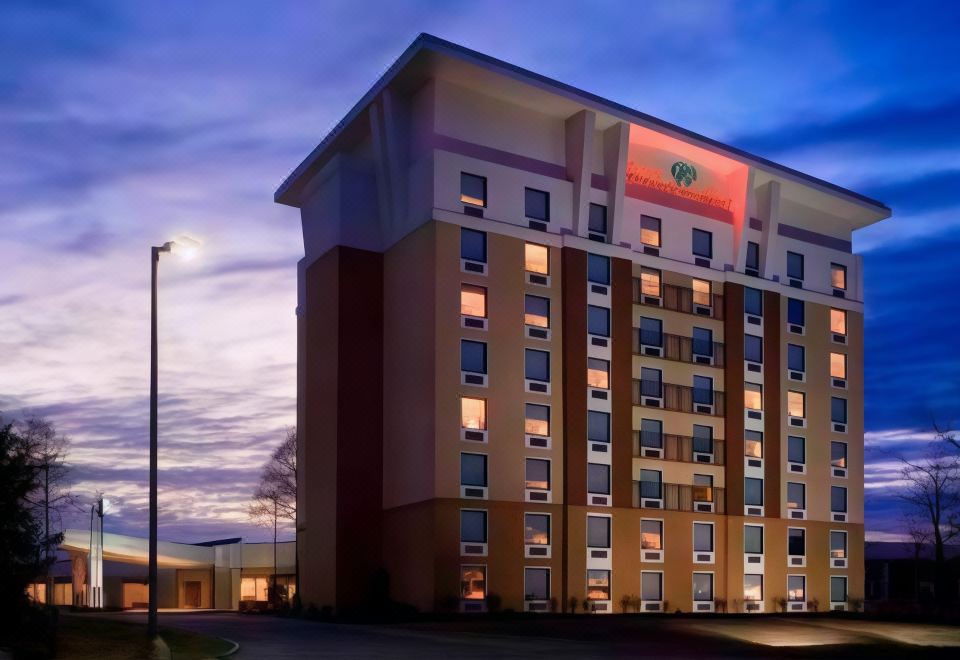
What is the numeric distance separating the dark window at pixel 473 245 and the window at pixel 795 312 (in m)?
20.8

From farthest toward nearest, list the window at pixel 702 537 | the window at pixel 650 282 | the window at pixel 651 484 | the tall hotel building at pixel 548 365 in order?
the window at pixel 650 282 < the window at pixel 702 537 < the window at pixel 651 484 < the tall hotel building at pixel 548 365

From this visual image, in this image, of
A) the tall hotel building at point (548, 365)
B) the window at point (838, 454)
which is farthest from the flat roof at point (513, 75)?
the window at point (838, 454)

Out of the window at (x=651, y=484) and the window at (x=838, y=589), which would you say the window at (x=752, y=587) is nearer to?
the window at (x=838, y=589)

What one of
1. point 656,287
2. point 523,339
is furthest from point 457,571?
point 656,287

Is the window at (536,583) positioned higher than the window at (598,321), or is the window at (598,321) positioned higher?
the window at (598,321)

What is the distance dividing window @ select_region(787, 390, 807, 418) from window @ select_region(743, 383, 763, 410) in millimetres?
2241

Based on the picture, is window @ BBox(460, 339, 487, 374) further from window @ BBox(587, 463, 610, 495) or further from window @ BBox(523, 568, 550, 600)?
window @ BBox(523, 568, 550, 600)

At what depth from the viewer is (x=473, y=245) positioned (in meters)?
51.2

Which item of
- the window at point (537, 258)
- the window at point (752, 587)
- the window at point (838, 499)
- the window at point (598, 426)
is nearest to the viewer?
the window at point (537, 258)

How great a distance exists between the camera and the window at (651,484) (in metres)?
54.7

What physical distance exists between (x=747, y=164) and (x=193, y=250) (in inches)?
1619

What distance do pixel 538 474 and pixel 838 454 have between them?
70.5ft

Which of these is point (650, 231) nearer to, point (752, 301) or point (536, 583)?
point (752, 301)

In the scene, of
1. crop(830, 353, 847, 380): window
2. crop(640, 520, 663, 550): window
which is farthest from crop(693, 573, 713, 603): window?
A: crop(830, 353, 847, 380): window
